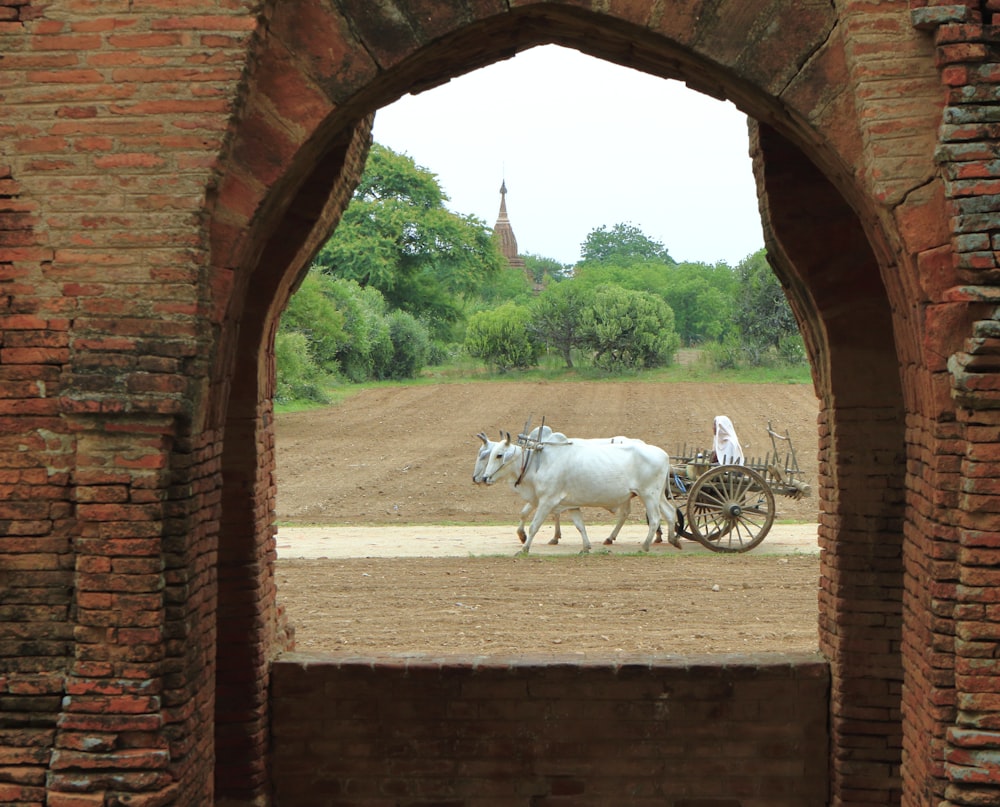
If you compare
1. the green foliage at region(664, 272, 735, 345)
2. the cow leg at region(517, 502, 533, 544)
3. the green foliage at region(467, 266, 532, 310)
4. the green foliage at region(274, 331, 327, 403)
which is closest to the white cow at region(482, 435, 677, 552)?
the cow leg at region(517, 502, 533, 544)

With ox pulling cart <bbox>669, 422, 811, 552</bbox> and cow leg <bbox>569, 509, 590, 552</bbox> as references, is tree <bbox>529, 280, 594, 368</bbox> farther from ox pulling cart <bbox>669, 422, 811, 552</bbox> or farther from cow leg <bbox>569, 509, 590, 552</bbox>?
cow leg <bbox>569, 509, 590, 552</bbox>

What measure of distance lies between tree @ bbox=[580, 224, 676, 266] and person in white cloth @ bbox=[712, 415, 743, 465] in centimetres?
8989

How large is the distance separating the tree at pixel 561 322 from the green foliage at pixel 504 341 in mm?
442

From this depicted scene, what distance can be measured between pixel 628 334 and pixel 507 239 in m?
53.5

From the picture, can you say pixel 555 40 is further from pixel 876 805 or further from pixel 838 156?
→ pixel 876 805

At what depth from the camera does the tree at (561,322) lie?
144 feet

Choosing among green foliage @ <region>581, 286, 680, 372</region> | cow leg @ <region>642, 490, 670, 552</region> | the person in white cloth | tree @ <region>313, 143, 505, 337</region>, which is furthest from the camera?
tree @ <region>313, 143, 505, 337</region>

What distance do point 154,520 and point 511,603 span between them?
26.6ft

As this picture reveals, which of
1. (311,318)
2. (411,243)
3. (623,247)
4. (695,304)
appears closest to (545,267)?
(623,247)

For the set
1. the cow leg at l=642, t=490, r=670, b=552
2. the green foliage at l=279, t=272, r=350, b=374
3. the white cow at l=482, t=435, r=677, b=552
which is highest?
the green foliage at l=279, t=272, r=350, b=374

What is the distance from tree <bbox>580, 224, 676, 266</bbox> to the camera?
10738 centimetres

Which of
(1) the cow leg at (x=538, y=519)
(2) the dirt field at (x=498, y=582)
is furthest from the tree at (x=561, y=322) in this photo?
(1) the cow leg at (x=538, y=519)

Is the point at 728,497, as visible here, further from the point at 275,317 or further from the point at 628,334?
the point at 628,334

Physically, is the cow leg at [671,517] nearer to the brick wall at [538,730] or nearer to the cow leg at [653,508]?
the cow leg at [653,508]
